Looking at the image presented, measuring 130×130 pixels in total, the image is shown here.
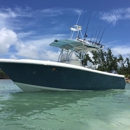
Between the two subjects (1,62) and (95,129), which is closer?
(95,129)

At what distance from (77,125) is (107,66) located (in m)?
51.1

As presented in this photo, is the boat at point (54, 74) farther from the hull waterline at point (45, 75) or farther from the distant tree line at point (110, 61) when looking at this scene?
the distant tree line at point (110, 61)

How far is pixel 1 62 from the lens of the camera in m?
10.7

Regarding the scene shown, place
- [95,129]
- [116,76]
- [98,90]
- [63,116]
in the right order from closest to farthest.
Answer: [95,129] < [63,116] < [98,90] < [116,76]

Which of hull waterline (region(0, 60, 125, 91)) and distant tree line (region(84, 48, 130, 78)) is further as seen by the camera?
distant tree line (region(84, 48, 130, 78))

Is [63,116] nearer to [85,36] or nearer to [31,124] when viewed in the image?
[31,124]

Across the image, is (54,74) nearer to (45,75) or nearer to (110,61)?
(45,75)

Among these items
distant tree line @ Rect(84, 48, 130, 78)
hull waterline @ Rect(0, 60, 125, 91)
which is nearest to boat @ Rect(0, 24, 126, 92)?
hull waterline @ Rect(0, 60, 125, 91)

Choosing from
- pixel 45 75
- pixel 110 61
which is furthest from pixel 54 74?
pixel 110 61

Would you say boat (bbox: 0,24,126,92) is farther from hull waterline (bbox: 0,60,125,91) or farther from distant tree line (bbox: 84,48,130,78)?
distant tree line (bbox: 84,48,130,78)

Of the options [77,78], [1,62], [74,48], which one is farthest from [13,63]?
[74,48]

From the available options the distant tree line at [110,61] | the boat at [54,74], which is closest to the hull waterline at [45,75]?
the boat at [54,74]

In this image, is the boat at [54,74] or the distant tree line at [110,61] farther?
the distant tree line at [110,61]

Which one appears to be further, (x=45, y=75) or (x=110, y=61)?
(x=110, y=61)
